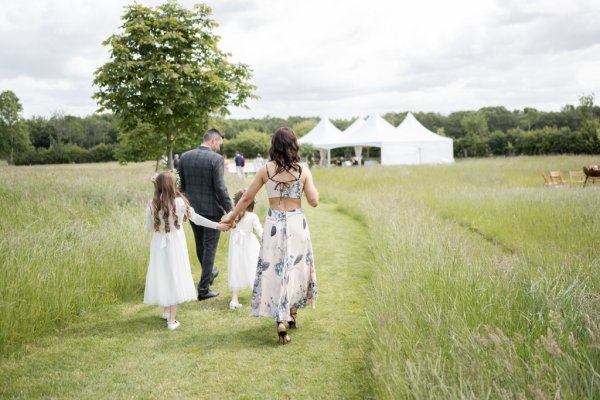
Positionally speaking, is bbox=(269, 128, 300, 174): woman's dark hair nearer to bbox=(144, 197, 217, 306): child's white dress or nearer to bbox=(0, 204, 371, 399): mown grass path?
bbox=(144, 197, 217, 306): child's white dress

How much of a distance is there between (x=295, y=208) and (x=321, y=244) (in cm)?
499

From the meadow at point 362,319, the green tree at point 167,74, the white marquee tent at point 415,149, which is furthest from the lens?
the white marquee tent at point 415,149

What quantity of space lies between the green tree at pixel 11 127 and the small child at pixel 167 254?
52.3 m

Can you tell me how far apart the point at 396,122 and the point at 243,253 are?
3378 inches

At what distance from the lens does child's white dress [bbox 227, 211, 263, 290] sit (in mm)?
5332

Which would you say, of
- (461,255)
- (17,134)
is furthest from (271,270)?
(17,134)

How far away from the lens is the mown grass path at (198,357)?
3273mm

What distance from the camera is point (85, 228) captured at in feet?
21.2

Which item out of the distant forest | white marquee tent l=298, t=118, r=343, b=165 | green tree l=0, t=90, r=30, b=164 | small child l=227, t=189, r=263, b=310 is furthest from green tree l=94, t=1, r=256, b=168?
green tree l=0, t=90, r=30, b=164

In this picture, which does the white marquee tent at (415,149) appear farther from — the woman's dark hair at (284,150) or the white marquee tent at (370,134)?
the woman's dark hair at (284,150)

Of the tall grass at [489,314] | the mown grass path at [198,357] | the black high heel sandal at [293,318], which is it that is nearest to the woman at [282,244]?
the black high heel sandal at [293,318]

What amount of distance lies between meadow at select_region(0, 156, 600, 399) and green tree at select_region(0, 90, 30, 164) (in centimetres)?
4945

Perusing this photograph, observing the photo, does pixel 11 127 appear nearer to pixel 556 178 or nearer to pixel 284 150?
pixel 556 178

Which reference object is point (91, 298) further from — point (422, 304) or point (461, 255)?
point (461, 255)
